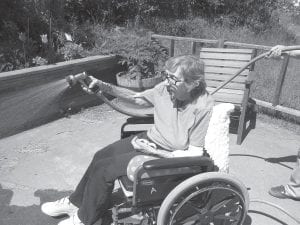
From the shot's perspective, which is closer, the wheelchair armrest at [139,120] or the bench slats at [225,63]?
the wheelchair armrest at [139,120]

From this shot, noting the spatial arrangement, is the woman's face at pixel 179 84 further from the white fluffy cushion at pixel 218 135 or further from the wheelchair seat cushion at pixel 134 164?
the wheelchair seat cushion at pixel 134 164

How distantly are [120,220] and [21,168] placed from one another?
59.5 inches

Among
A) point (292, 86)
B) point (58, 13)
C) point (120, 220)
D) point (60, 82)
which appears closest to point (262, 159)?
point (120, 220)

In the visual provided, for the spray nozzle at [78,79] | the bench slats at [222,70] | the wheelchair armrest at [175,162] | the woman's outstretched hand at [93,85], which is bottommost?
the bench slats at [222,70]

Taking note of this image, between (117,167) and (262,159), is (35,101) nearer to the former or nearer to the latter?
(117,167)

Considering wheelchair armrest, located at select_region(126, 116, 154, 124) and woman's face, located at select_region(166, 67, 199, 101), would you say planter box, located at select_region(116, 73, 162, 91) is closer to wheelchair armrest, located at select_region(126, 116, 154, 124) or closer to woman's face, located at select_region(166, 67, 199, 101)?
wheelchair armrest, located at select_region(126, 116, 154, 124)

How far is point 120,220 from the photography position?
8.66ft

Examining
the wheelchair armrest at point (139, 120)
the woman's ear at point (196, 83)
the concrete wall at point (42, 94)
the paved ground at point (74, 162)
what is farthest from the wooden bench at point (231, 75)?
the woman's ear at point (196, 83)

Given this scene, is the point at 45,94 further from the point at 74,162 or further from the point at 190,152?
the point at 190,152

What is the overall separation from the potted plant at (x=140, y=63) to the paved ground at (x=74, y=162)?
0.56 metres

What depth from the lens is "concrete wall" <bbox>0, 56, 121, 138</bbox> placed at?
165 inches

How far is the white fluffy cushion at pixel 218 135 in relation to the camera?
96.2 inches

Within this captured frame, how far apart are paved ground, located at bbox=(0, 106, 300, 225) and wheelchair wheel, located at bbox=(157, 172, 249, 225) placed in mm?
585

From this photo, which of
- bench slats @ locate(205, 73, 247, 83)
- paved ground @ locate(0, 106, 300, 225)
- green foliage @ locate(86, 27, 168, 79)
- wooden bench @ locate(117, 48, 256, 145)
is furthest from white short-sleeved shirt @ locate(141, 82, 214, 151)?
green foliage @ locate(86, 27, 168, 79)
